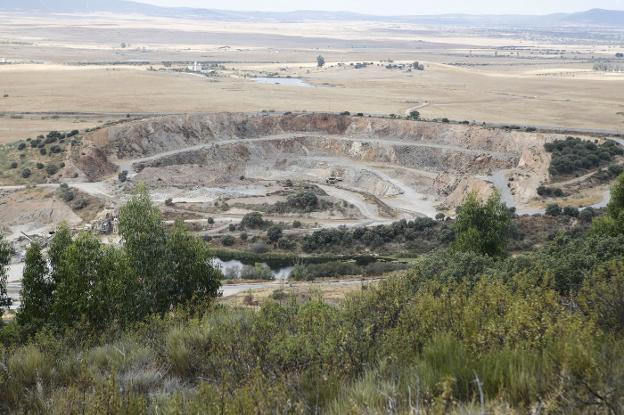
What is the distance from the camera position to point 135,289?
Answer: 63.7 ft

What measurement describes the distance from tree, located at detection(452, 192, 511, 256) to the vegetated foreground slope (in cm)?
Answer: 2492

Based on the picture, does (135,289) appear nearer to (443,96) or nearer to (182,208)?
(182,208)

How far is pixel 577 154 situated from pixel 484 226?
33684 mm

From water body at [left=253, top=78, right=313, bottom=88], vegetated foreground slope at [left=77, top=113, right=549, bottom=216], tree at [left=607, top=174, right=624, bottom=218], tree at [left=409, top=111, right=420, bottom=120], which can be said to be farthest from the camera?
water body at [left=253, top=78, right=313, bottom=88]

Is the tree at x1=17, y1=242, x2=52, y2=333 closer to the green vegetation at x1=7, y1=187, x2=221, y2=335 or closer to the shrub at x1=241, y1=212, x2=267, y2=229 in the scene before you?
the green vegetation at x1=7, y1=187, x2=221, y2=335

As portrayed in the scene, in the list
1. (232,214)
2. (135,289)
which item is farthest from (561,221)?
(135,289)

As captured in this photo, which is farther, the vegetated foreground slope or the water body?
the water body

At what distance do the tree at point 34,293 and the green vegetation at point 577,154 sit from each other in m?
50.8

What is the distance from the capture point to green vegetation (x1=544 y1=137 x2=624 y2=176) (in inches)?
2398

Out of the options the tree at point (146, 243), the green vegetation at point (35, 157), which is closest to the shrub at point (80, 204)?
the green vegetation at point (35, 157)

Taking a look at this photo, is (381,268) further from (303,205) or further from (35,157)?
(35,157)

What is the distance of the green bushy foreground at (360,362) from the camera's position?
718 centimetres

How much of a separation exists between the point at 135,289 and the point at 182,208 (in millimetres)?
40086

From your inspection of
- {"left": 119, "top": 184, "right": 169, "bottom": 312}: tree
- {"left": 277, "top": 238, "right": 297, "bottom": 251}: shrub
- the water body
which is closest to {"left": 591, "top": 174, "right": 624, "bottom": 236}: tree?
{"left": 119, "top": 184, "right": 169, "bottom": 312}: tree
